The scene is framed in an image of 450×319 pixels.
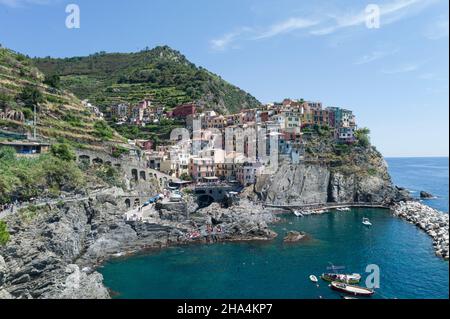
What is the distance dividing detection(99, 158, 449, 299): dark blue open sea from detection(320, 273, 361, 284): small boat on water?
0.95m

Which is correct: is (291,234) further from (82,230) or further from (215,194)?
(82,230)

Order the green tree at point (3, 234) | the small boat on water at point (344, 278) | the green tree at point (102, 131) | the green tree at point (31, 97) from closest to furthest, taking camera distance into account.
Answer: the green tree at point (3, 234), the small boat on water at point (344, 278), the green tree at point (31, 97), the green tree at point (102, 131)

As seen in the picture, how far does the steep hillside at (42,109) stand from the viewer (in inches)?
1453

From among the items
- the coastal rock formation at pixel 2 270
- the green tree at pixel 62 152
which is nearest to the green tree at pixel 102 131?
the green tree at pixel 62 152

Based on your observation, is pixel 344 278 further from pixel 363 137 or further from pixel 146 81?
pixel 146 81

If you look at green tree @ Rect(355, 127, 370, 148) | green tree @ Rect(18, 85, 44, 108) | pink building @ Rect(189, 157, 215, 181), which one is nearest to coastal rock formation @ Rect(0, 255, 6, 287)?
green tree @ Rect(18, 85, 44, 108)

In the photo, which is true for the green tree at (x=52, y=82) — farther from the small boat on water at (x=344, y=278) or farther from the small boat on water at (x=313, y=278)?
the small boat on water at (x=344, y=278)

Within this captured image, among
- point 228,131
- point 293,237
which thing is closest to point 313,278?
point 293,237

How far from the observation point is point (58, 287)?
17312 millimetres

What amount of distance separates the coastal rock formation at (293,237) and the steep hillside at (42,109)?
23.4 m

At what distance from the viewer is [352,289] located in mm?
19828

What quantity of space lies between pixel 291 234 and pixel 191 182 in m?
17.3

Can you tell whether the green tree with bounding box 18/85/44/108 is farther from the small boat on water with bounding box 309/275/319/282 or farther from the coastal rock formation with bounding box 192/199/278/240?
the small boat on water with bounding box 309/275/319/282
